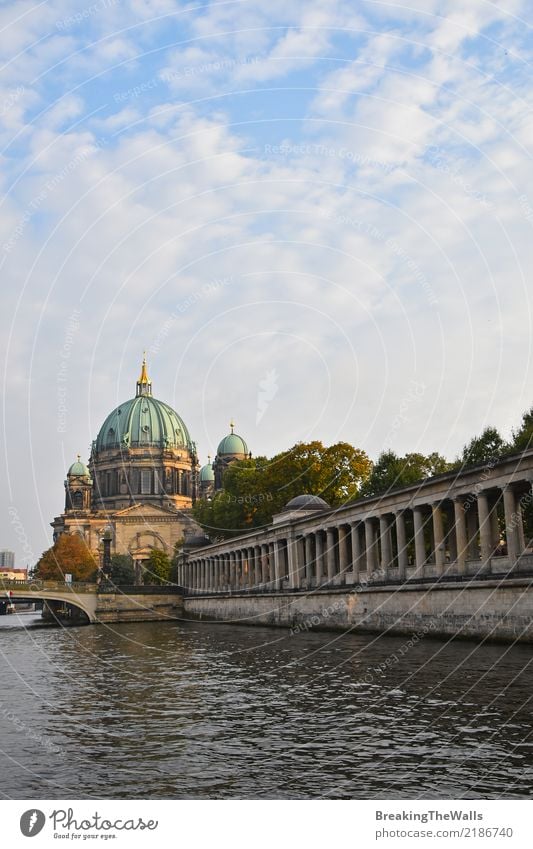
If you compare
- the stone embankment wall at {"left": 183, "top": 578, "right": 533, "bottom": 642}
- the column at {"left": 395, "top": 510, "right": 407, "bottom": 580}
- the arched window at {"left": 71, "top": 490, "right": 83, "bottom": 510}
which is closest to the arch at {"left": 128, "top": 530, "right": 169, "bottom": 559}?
the arched window at {"left": 71, "top": 490, "right": 83, "bottom": 510}

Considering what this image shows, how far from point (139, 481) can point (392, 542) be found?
Result: 10697cm

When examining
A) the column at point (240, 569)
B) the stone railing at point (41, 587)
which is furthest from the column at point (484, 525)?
the stone railing at point (41, 587)

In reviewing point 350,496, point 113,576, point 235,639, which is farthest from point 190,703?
point 113,576

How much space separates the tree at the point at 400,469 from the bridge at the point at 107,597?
28.2m

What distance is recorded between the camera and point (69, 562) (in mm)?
125188

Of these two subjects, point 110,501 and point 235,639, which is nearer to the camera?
point 235,639

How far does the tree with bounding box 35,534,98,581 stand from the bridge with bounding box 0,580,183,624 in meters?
26.6

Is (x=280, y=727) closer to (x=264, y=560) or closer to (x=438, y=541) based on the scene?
(x=438, y=541)

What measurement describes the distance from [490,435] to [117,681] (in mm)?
41797

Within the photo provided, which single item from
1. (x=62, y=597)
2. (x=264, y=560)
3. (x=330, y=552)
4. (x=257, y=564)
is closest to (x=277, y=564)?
(x=264, y=560)

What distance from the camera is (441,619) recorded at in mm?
36938

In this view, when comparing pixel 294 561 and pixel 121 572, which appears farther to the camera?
pixel 121 572
